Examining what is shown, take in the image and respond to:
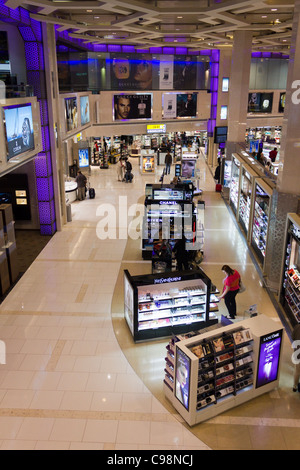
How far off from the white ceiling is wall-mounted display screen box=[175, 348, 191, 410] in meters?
8.12

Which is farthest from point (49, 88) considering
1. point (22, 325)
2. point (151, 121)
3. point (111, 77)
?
point (151, 121)

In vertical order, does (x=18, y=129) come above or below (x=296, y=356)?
above

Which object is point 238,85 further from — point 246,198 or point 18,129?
point 18,129

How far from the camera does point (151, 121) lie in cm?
2266

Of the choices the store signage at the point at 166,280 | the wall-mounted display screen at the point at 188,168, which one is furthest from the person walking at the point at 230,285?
the wall-mounted display screen at the point at 188,168

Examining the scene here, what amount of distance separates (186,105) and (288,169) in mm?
16115

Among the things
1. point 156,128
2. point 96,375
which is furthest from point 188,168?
point 96,375

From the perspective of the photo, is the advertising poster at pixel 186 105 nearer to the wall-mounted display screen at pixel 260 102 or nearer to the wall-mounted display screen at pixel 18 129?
the wall-mounted display screen at pixel 260 102

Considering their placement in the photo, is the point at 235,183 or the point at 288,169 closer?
the point at 288,169

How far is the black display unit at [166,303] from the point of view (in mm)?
7453

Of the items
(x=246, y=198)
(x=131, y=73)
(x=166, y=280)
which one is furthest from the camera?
(x=131, y=73)

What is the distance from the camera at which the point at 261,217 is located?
10844mm

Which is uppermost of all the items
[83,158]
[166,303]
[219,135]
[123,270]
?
[219,135]

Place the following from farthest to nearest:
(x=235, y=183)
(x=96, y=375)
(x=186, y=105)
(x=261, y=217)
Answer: (x=186, y=105) < (x=235, y=183) < (x=261, y=217) < (x=96, y=375)
